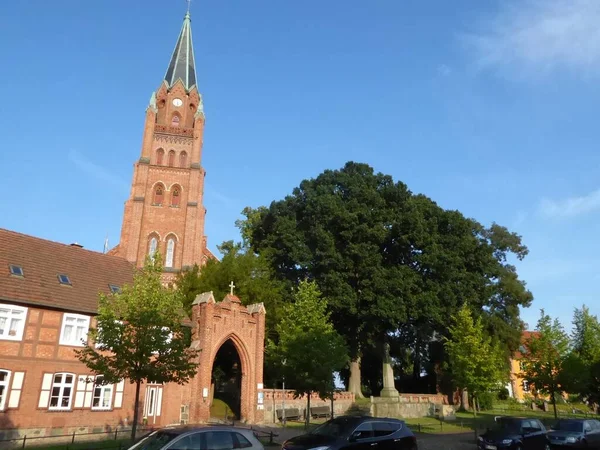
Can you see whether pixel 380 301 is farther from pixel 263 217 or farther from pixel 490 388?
pixel 263 217

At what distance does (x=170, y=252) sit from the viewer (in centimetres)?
4766

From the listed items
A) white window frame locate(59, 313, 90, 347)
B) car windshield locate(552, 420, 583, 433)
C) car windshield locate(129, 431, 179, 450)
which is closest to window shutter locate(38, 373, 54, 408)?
white window frame locate(59, 313, 90, 347)

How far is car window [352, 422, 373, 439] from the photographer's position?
41.3 ft

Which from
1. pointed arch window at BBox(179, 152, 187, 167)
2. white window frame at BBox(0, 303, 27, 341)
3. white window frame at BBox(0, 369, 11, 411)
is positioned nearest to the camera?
white window frame at BBox(0, 369, 11, 411)

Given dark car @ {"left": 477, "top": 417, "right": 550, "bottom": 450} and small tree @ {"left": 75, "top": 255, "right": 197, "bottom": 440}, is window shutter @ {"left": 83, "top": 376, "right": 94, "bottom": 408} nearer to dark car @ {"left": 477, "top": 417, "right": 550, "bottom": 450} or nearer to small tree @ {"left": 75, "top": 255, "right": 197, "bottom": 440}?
small tree @ {"left": 75, "top": 255, "right": 197, "bottom": 440}

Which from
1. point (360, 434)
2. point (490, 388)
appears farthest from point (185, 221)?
point (360, 434)

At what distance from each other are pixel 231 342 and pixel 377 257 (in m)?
15.4

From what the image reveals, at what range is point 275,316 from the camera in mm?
36094

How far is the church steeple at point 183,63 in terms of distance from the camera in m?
58.8

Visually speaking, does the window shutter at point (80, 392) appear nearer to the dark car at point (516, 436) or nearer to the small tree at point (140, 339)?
the small tree at point (140, 339)

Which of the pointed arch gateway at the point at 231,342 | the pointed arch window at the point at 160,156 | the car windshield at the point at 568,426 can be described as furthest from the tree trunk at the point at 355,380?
the pointed arch window at the point at 160,156

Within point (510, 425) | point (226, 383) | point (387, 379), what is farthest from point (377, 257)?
point (510, 425)

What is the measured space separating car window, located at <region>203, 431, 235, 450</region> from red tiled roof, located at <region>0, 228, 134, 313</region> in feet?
47.2

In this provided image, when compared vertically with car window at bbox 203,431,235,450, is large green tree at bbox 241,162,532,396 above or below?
above
